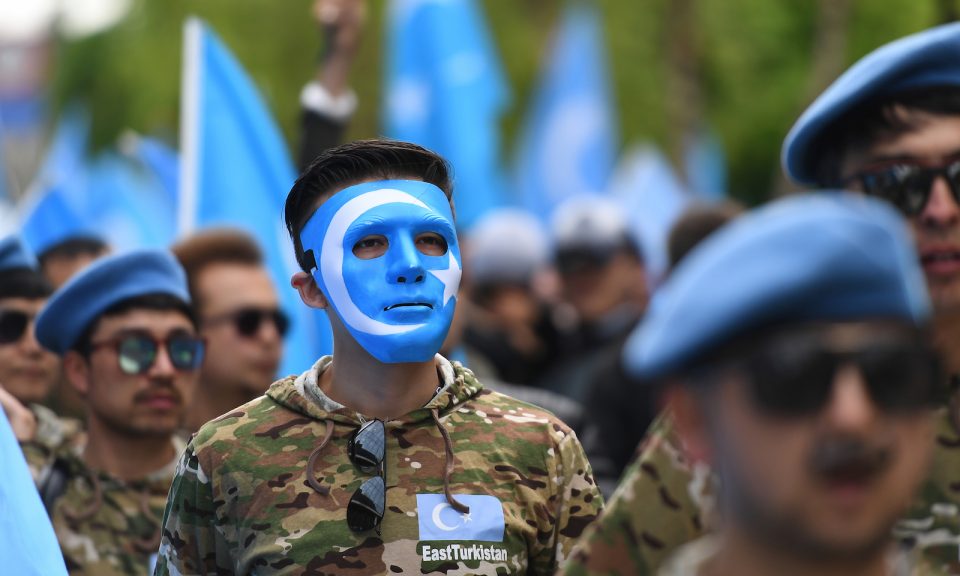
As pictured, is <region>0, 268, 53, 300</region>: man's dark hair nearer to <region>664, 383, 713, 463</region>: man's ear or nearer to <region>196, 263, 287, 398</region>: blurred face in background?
<region>196, 263, 287, 398</region>: blurred face in background

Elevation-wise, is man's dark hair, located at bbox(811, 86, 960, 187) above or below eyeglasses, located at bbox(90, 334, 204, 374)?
above

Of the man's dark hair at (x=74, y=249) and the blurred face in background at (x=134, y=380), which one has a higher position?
the man's dark hair at (x=74, y=249)

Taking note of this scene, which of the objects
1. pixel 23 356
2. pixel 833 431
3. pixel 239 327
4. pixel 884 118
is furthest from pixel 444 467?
pixel 23 356

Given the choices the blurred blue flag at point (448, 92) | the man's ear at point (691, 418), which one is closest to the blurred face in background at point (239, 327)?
the man's ear at point (691, 418)

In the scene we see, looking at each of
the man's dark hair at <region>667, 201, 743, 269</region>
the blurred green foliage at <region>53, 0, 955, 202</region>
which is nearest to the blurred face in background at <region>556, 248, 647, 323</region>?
the man's dark hair at <region>667, 201, 743, 269</region>

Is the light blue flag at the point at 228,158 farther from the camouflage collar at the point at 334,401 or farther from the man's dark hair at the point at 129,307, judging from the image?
the camouflage collar at the point at 334,401

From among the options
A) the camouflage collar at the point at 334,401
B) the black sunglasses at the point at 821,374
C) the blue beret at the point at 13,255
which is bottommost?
the camouflage collar at the point at 334,401

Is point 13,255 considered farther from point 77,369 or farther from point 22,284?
point 77,369

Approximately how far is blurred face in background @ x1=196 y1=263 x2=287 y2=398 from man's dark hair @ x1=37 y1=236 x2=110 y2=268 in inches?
61.2

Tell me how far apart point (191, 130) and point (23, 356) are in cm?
262

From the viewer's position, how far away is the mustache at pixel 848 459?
2.26 metres

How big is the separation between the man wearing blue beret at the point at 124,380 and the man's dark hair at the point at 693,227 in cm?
188

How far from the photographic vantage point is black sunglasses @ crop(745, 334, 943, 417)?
2.27 metres

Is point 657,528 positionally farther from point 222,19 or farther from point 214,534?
point 222,19
